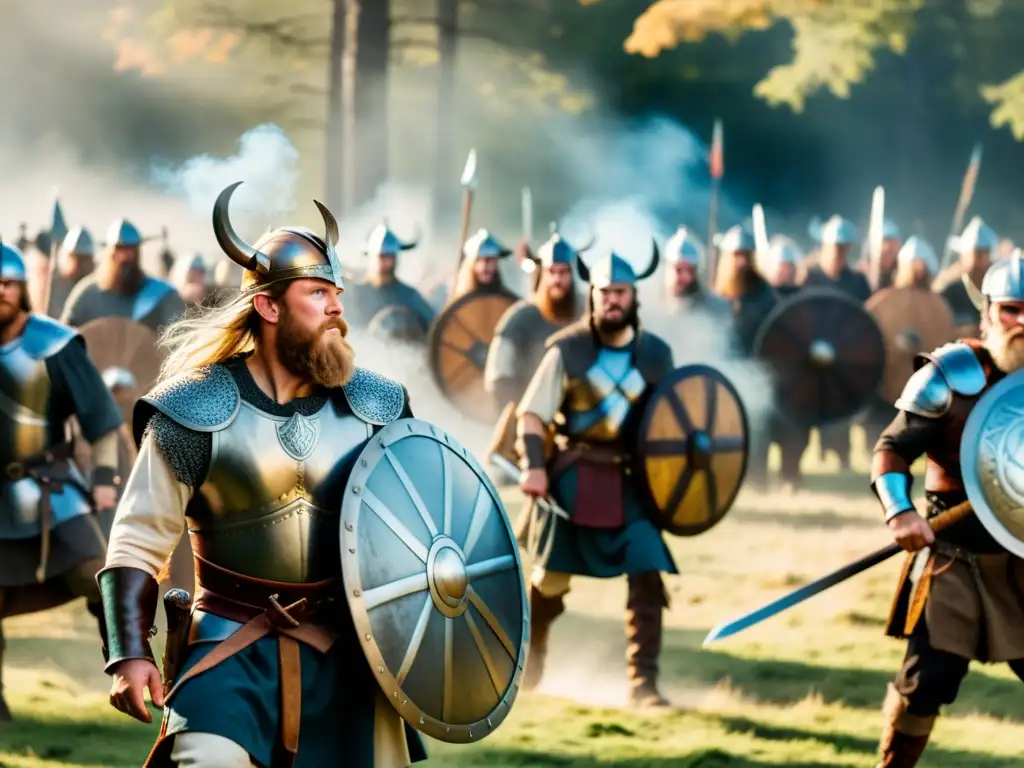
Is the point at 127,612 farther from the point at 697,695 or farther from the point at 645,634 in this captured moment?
the point at 697,695

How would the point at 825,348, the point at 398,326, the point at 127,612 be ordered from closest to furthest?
1. the point at 127,612
2. the point at 825,348
3. the point at 398,326

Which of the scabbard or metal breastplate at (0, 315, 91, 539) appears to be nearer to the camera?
the scabbard

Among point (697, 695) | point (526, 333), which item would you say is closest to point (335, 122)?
point (526, 333)

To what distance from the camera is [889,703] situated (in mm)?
5285

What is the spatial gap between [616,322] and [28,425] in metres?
1.93

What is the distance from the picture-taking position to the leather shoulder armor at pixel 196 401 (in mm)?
3816

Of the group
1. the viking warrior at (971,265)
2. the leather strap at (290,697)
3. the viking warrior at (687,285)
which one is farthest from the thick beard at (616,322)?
the viking warrior at (971,265)

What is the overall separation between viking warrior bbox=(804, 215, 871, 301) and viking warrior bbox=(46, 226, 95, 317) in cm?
479

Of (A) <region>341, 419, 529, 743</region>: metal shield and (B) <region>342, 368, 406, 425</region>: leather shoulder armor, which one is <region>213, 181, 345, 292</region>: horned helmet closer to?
(B) <region>342, 368, 406, 425</region>: leather shoulder armor

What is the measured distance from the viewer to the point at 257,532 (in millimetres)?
3854

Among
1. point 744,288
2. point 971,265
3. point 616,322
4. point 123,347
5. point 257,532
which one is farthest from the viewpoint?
point 971,265

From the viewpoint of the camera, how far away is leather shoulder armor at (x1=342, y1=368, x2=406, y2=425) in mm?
4023

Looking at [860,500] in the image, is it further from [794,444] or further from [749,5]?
[749,5]

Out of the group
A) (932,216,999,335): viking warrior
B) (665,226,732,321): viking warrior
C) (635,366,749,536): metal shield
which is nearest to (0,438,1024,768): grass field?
(635,366,749,536): metal shield
